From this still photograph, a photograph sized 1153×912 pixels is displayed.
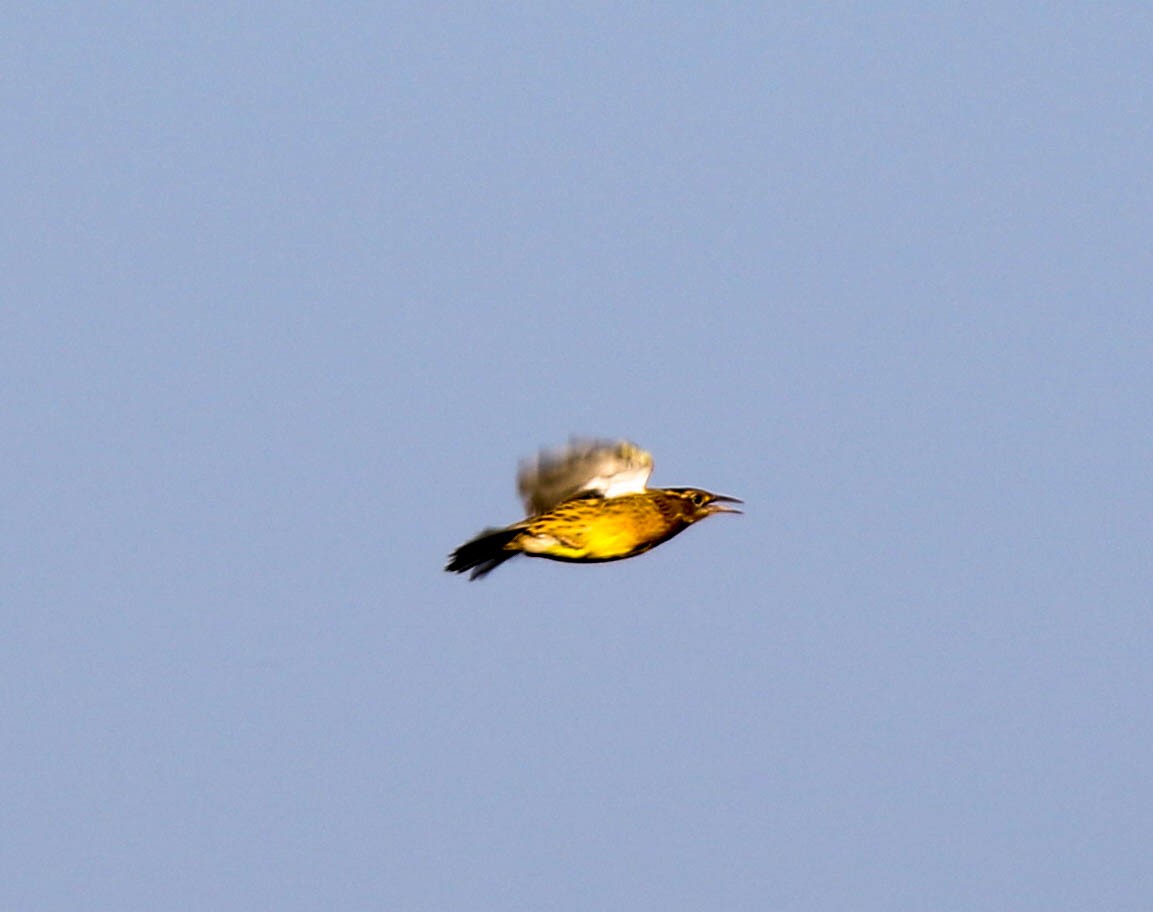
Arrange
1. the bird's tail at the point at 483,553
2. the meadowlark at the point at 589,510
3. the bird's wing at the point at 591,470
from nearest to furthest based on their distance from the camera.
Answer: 1. the bird's tail at the point at 483,553
2. the meadowlark at the point at 589,510
3. the bird's wing at the point at 591,470

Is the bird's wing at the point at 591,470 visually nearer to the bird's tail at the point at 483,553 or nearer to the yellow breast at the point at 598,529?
the yellow breast at the point at 598,529

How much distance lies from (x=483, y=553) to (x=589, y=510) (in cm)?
137

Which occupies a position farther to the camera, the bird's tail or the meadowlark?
the meadowlark

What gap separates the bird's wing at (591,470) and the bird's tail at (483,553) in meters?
0.98

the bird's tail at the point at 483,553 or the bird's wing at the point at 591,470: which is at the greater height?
the bird's wing at the point at 591,470

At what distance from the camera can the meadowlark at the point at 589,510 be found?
86.6 ft

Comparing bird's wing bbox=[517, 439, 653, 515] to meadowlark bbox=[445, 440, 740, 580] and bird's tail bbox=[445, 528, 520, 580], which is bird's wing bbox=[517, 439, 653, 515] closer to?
meadowlark bbox=[445, 440, 740, 580]

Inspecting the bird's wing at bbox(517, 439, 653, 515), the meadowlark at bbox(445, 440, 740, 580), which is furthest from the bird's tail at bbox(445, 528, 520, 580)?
the bird's wing at bbox(517, 439, 653, 515)

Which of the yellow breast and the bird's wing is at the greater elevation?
the bird's wing

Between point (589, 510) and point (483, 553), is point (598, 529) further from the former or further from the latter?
point (483, 553)

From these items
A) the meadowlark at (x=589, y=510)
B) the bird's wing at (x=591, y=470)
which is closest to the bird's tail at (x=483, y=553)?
the meadowlark at (x=589, y=510)

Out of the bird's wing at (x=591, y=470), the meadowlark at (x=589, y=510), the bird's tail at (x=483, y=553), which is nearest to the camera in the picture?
the bird's tail at (x=483, y=553)

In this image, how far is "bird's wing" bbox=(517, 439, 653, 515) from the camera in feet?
88.5

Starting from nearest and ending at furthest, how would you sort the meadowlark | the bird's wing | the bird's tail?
the bird's tail
the meadowlark
the bird's wing
